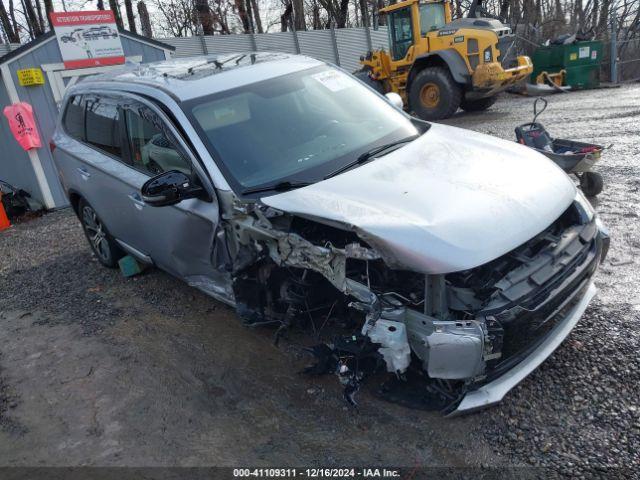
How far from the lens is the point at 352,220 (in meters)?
2.60

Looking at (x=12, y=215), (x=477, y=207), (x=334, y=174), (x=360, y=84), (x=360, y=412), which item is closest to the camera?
(x=477, y=207)

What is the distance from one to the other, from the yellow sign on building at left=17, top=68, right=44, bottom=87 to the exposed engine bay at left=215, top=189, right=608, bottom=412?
6531mm

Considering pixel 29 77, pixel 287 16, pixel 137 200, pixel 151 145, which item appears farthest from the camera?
pixel 287 16

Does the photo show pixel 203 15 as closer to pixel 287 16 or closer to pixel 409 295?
pixel 287 16

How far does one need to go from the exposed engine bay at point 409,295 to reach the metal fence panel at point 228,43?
47.6ft

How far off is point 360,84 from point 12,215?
7022mm

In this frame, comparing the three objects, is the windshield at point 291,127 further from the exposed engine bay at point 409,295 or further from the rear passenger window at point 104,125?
the rear passenger window at point 104,125

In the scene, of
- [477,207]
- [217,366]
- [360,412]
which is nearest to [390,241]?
[477,207]

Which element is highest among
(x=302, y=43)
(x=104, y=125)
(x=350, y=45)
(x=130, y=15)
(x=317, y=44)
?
(x=130, y=15)

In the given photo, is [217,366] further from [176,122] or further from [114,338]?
[176,122]

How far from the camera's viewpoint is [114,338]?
411 cm

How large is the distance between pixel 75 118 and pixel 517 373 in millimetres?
4522

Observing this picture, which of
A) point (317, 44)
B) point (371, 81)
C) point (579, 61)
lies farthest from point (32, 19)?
point (579, 61)

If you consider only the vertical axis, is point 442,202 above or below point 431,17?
below
